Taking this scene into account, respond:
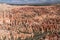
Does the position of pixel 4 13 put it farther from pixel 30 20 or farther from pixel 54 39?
pixel 54 39

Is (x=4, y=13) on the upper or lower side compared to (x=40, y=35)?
upper

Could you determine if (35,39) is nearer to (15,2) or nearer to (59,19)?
(59,19)

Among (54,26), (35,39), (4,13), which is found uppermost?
(4,13)

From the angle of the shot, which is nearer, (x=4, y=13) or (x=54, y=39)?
(x=54, y=39)

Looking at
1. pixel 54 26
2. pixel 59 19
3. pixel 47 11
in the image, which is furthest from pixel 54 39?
pixel 47 11

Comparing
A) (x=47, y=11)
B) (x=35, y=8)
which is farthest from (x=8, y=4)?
(x=47, y=11)

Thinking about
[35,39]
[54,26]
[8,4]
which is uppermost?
[8,4]
